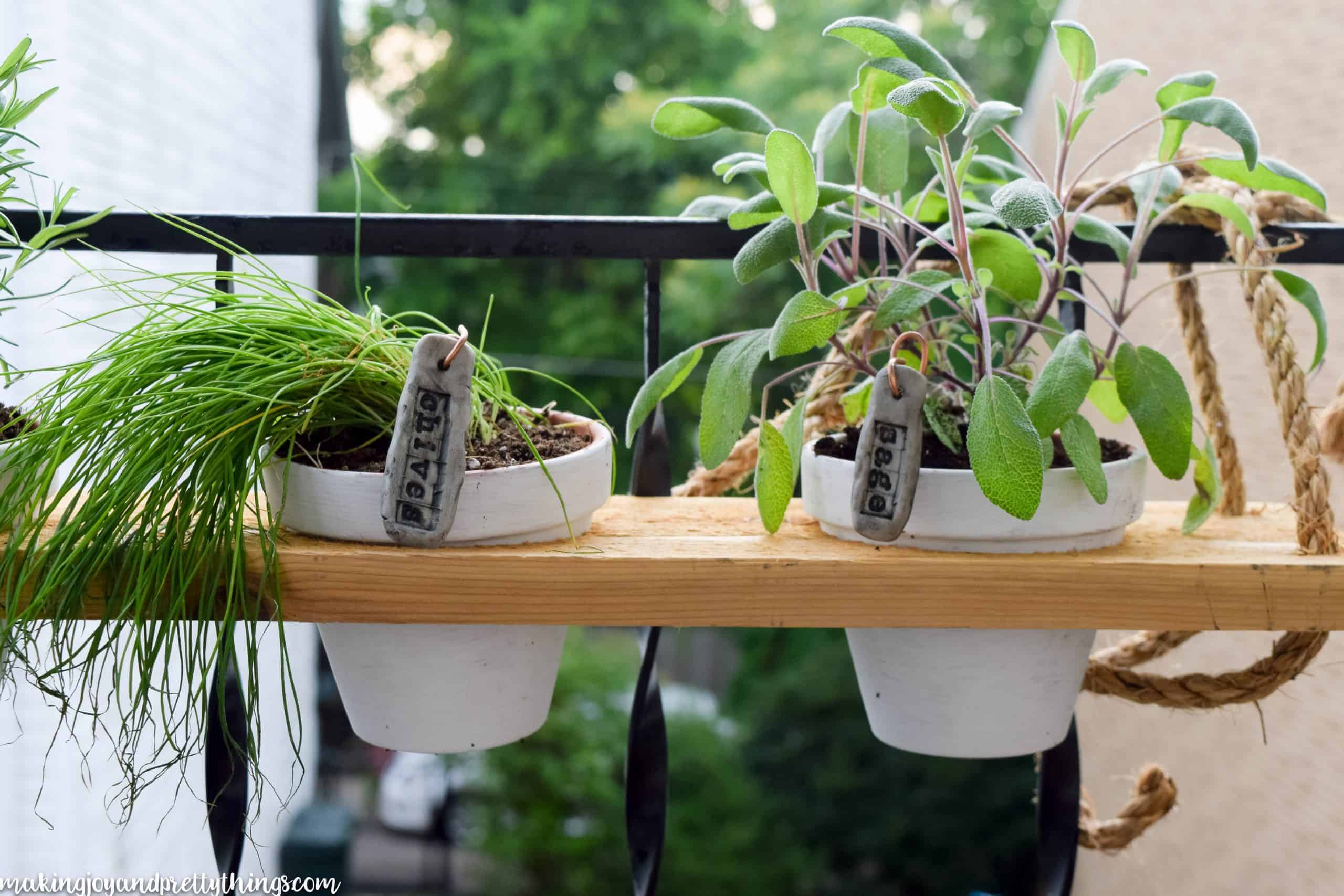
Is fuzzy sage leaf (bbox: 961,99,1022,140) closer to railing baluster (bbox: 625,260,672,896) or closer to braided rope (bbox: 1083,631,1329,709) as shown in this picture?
railing baluster (bbox: 625,260,672,896)

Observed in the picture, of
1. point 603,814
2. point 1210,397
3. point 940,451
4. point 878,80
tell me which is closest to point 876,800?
point 603,814

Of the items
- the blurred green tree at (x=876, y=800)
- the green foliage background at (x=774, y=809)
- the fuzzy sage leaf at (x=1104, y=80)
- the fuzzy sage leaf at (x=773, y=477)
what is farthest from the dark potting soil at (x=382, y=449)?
the blurred green tree at (x=876, y=800)

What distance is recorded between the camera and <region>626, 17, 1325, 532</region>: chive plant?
51 cm

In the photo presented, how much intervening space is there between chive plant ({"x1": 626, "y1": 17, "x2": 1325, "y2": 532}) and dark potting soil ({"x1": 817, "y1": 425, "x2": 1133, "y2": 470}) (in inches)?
0.4

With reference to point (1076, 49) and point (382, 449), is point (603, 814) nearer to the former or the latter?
point (382, 449)

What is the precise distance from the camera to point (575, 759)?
486 centimetres

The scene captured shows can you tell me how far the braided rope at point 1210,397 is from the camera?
699mm

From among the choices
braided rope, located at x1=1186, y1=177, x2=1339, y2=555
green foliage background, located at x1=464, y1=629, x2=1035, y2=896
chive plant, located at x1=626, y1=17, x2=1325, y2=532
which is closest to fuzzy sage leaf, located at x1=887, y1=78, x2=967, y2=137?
chive plant, located at x1=626, y1=17, x2=1325, y2=532

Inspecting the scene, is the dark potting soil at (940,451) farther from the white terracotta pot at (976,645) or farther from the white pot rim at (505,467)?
the white pot rim at (505,467)

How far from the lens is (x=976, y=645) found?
0.60 m

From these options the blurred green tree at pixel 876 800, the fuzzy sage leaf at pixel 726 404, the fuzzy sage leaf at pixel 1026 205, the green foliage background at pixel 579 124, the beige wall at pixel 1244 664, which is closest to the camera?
A: the fuzzy sage leaf at pixel 1026 205

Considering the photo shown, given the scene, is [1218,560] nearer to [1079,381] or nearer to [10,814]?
[1079,381]

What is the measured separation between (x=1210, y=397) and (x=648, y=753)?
459 mm

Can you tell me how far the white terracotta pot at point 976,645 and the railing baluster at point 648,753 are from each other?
0.14 m
